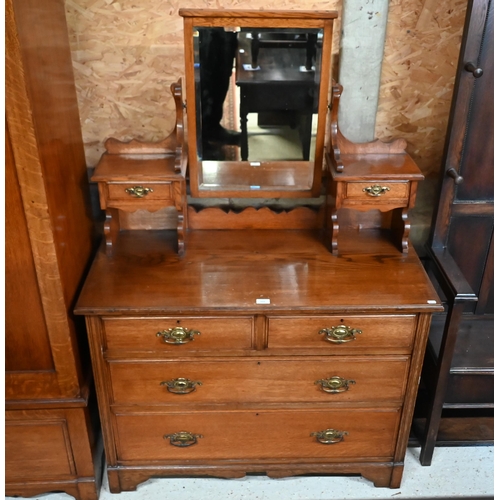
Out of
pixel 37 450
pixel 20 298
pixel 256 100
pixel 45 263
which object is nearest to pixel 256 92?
pixel 256 100

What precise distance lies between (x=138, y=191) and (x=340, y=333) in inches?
32.7

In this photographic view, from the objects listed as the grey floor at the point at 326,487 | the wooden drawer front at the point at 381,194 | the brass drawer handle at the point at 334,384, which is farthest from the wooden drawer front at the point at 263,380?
the wooden drawer front at the point at 381,194

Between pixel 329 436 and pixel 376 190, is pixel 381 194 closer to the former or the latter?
pixel 376 190

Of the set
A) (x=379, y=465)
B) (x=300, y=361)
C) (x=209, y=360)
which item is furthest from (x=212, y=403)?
(x=379, y=465)

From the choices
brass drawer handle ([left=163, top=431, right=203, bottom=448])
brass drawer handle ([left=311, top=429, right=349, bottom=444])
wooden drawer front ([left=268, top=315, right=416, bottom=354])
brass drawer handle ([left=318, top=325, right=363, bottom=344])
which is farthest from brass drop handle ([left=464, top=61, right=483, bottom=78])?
brass drawer handle ([left=163, top=431, right=203, bottom=448])

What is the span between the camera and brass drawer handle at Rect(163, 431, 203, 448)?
206cm

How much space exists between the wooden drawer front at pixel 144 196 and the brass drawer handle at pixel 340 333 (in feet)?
2.31

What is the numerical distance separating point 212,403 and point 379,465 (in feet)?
2.30

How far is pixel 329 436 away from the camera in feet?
6.83

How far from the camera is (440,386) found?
2082 mm

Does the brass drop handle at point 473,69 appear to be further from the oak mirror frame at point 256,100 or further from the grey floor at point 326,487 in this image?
the grey floor at point 326,487

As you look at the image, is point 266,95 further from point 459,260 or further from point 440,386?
point 440,386

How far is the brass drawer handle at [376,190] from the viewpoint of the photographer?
1962 mm

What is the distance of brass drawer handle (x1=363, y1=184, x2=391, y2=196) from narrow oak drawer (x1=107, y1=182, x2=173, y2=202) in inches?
26.9
